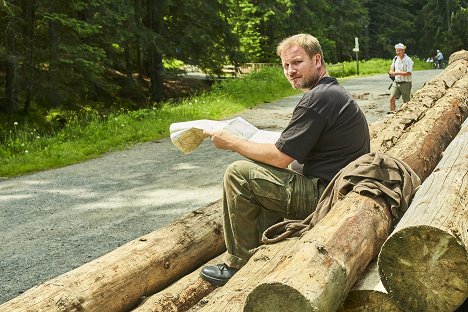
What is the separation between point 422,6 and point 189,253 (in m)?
63.5

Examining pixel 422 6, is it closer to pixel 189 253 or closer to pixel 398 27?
pixel 398 27

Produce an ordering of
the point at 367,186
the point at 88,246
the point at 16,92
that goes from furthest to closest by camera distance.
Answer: the point at 16,92, the point at 88,246, the point at 367,186

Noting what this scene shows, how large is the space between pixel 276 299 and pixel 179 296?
1766 mm

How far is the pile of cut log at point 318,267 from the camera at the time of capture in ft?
9.78

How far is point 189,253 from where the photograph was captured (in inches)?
196

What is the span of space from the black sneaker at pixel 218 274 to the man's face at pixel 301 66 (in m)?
1.59

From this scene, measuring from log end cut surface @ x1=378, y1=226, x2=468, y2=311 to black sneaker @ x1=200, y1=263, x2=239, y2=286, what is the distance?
162cm

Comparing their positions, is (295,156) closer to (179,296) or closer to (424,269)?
(424,269)

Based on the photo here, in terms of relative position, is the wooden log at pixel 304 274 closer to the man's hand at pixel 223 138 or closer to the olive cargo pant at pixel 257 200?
the olive cargo pant at pixel 257 200

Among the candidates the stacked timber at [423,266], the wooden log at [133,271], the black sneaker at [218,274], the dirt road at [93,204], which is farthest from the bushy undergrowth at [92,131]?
the stacked timber at [423,266]

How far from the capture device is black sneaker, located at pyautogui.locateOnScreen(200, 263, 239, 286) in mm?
4477

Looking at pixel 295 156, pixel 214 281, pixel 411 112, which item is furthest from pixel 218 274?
pixel 411 112

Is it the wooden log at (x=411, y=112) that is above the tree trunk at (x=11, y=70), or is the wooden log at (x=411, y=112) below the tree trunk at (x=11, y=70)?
below

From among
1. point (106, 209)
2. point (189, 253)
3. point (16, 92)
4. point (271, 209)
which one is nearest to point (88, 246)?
point (106, 209)
